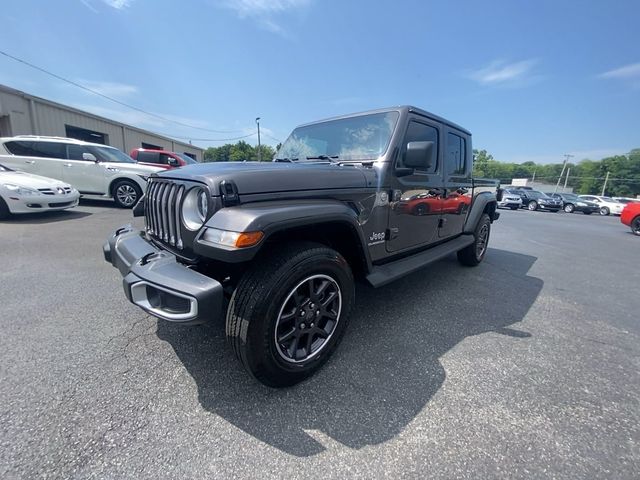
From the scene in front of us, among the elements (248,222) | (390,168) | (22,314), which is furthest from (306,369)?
(22,314)

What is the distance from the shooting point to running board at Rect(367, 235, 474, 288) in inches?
95.7

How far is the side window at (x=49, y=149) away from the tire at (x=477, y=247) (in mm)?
10427

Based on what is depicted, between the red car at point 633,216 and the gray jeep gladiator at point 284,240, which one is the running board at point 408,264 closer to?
the gray jeep gladiator at point 284,240

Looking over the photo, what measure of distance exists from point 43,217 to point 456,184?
8656 mm

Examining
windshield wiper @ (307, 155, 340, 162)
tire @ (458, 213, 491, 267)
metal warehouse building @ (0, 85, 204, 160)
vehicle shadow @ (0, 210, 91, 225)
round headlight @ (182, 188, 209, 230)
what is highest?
metal warehouse building @ (0, 85, 204, 160)

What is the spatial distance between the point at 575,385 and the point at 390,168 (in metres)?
2.10

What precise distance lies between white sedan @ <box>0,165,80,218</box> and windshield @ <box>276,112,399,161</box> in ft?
20.2

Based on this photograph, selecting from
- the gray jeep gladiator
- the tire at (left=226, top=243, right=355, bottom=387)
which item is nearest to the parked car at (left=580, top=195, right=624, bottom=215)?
the gray jeep gladiator

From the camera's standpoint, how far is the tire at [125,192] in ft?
27.2

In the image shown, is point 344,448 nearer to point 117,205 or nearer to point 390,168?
point 390,168

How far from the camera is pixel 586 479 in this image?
1.39 metres

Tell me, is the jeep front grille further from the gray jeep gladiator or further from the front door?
the front door

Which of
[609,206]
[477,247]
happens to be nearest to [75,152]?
[477,247]

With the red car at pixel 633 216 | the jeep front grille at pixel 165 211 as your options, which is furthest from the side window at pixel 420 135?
the red car at pixel 633 216
